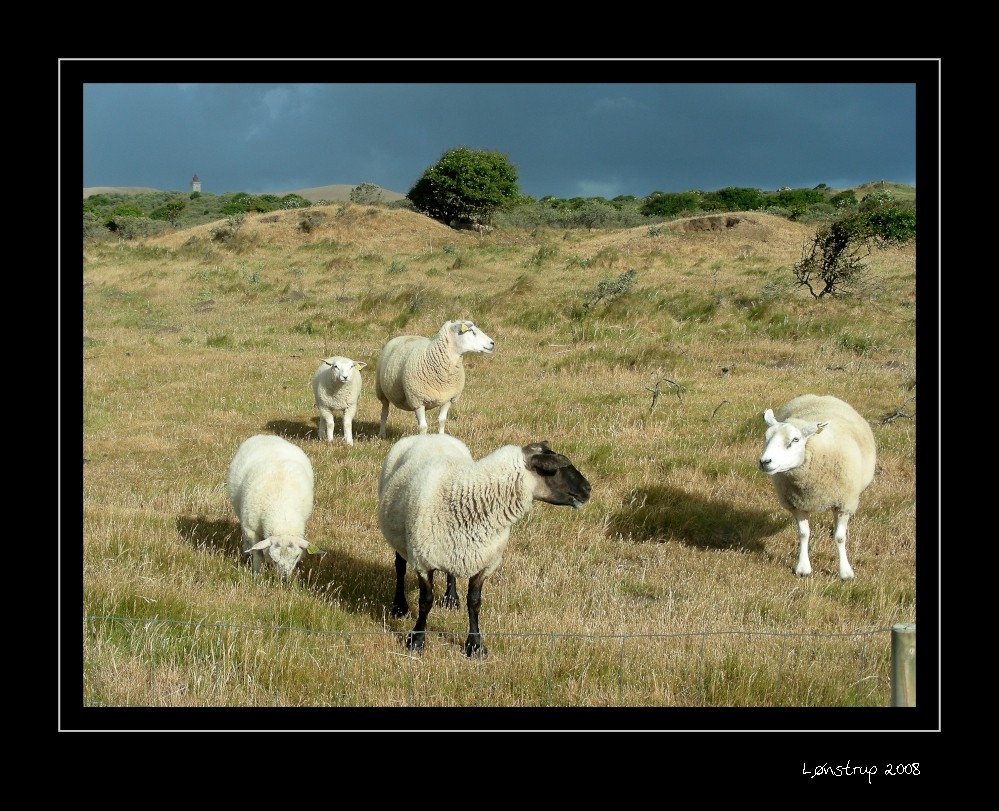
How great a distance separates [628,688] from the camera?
4.88m

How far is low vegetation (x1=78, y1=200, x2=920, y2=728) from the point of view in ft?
16.1

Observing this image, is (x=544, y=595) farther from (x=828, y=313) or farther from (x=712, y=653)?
(x=828, y=313)

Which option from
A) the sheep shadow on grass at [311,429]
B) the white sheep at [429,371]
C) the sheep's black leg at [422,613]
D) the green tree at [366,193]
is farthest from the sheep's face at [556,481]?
the green tree at [366,193]

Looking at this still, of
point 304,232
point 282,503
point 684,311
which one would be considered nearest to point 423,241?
point 304,232

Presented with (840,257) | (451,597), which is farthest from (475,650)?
(840,257)

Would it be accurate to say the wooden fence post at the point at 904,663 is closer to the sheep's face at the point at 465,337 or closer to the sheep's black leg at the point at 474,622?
the sheep's black leg at the point at 474,622

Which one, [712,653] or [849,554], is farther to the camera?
[849,554]

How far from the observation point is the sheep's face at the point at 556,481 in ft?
16.5

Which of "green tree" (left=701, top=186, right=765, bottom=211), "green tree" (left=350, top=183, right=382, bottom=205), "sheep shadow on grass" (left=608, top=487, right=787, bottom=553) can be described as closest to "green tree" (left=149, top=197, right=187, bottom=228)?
"green tree" (left=350, top=183, right=382, bottom=205)

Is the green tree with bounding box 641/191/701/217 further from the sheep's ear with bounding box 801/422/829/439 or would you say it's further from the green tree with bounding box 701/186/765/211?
the sheep's ear with bounding box 801/422/829/439

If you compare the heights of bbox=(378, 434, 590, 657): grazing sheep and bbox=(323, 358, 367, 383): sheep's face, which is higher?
bbox=(323, 358, 367, 383): sheep's face

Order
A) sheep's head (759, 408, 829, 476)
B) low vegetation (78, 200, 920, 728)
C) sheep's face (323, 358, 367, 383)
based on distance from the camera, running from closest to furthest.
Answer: low vegetation (78, 200, 920, 728) < sheep's head (759, 408, 829, 476) < sheep's face (323, 358, 367, 383)

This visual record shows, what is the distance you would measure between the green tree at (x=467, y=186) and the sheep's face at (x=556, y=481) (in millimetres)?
54606
